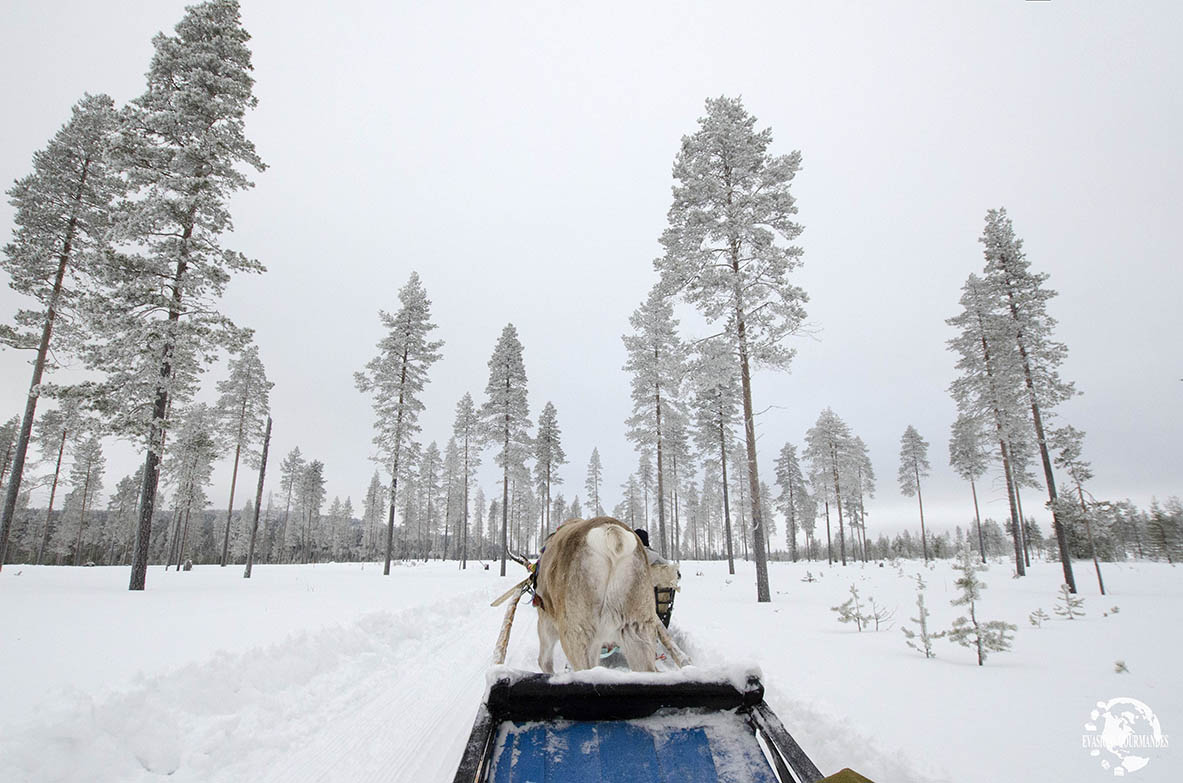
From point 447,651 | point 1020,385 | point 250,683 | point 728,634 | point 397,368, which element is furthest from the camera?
point 397,368

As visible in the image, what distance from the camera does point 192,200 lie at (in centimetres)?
1339

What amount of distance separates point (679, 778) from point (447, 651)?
6611mm

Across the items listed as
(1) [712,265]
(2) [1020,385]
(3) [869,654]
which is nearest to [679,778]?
(3) [869,654]

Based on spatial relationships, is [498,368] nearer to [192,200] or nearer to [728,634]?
[192,200]

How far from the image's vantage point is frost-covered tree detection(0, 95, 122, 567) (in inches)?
677

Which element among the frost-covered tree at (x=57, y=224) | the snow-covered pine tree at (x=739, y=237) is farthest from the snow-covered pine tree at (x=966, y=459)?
the frost-covered tree at (x=57, y=224)

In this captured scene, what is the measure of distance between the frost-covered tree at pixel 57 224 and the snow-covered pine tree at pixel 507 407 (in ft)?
61.7

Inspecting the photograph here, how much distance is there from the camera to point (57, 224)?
→ 58.4ft

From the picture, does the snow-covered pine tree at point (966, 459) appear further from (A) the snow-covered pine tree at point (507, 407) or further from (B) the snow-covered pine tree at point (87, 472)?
(B) the snow-covered pine tree at point (87, 472)

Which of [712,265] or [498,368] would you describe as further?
[498,368]

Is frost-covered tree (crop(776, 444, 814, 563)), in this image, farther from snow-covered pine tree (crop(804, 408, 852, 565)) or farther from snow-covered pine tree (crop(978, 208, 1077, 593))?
snow-covered pine tree (crop(978, 208, 1077, 593))

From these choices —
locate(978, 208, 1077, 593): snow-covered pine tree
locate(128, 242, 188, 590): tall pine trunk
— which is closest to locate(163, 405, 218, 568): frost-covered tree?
locate(128, 242, 188, 590): tall pine trunk

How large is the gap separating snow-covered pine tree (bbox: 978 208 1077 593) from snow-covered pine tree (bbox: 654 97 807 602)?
12377 mm

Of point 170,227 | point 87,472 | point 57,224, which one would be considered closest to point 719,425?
point 170,227
